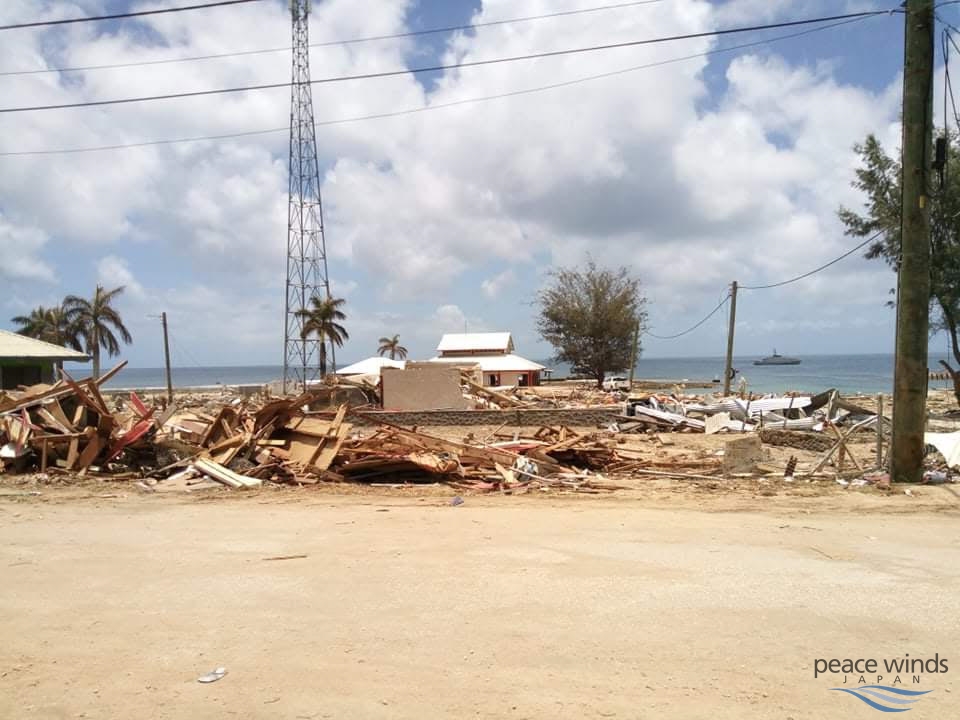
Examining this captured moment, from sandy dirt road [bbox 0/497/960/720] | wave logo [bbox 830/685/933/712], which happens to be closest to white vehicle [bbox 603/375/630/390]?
sandy dirt road [bbox 0/497/960/720]

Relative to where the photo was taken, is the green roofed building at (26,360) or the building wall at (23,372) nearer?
the green roofed building at (26,360)

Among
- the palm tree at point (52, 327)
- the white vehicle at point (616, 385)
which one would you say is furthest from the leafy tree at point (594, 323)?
the palm tree at point (52, 327)

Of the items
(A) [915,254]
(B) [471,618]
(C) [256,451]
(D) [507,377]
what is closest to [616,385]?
(D) [507,377]

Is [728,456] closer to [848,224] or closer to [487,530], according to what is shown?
[487,530]

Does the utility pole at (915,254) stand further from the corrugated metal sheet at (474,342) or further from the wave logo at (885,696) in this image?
the corrugated metal sheet at (474,342)

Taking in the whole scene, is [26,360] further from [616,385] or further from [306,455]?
[616,385]

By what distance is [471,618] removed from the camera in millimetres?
5047

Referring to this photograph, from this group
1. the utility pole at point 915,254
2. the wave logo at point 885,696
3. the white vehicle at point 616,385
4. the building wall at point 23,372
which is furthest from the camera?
the white vehicle at point 616,385

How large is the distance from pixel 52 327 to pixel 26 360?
1118 inches

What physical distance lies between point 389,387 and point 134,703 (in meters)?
23.4

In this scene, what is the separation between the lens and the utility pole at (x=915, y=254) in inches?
422

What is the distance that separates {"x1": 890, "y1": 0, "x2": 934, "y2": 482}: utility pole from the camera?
35.1ft

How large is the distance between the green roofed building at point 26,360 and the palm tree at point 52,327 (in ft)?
79.5

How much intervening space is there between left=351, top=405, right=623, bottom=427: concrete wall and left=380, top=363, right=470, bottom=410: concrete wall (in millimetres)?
1500
